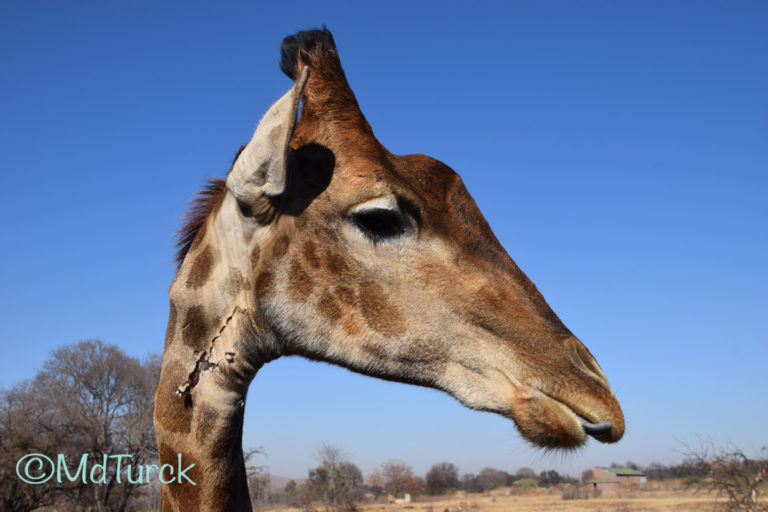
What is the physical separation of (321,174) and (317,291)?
0.72m

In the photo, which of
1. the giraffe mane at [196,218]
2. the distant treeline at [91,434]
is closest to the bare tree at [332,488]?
the distant treeline at [91,434]

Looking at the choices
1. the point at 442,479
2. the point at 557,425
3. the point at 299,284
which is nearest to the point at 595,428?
the point at 557,425

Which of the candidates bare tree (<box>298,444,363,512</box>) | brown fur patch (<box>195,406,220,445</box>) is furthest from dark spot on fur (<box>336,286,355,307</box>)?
bare tree (<box>298,444,363,512</box>)

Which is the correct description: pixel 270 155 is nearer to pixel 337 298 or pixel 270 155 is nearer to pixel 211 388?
pixel 337 298

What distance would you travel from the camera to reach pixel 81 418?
3219 cm

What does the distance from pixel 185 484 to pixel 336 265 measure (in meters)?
1.53

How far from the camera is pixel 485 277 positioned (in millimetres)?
3260

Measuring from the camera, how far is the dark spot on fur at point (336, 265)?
10.7ft

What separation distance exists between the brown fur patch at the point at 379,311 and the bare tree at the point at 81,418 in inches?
923

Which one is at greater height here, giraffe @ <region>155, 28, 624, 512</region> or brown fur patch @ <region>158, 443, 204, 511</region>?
giraffe @ <region>155, 28, 624, 512</region>

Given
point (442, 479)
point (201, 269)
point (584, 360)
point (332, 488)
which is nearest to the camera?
point (584, 360)

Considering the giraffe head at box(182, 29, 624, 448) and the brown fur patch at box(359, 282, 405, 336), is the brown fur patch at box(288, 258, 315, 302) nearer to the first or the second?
the giraffe head at box(182, 29, 624, 448)

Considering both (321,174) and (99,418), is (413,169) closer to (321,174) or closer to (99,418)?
(321,174)

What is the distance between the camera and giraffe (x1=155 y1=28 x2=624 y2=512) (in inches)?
122
